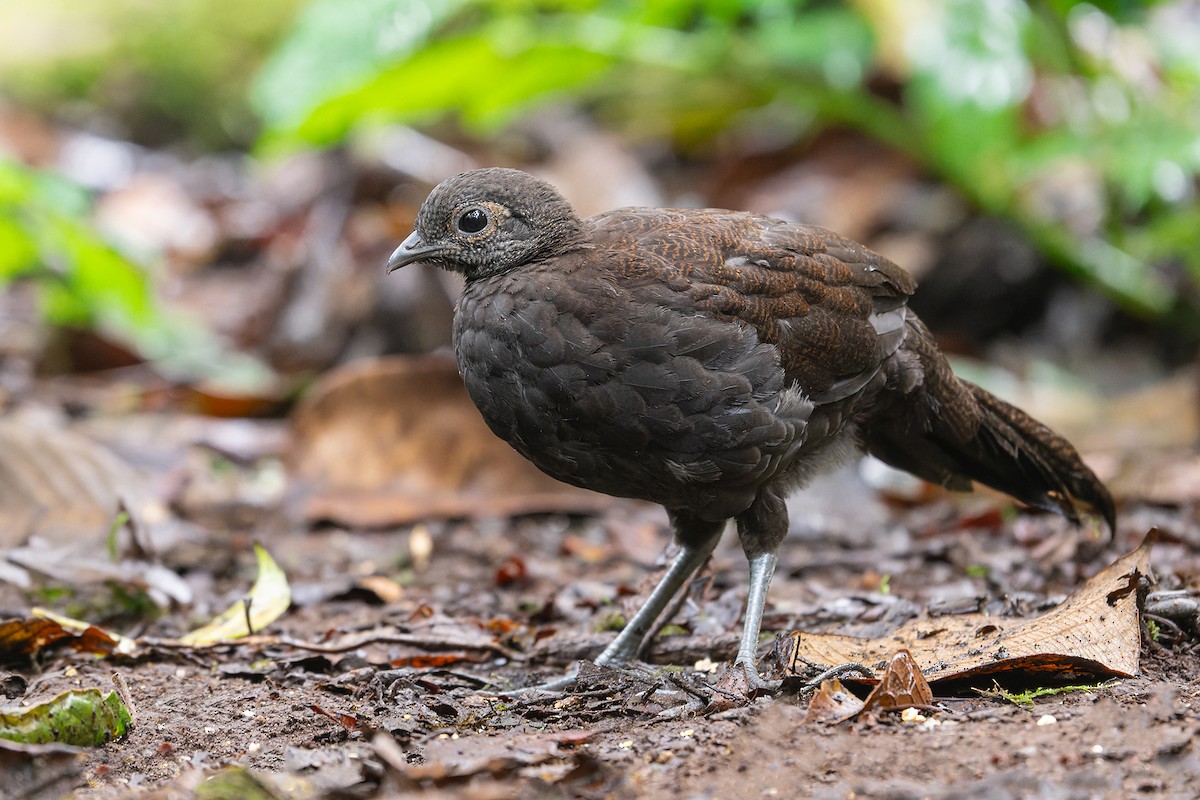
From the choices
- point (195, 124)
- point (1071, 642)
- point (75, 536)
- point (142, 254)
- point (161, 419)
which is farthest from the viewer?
point (195, 124)

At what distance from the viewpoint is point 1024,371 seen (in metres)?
8.22

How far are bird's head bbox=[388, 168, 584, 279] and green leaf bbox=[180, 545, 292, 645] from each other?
4.26ft

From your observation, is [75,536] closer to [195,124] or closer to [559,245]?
[559,245]

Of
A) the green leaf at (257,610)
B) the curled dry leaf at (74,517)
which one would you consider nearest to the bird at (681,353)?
the green leaf at (257,610)

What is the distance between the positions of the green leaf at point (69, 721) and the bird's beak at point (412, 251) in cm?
160

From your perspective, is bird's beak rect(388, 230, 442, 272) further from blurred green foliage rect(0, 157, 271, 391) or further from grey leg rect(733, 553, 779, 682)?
blurred green foliage rect(0, 157, 271, 391)

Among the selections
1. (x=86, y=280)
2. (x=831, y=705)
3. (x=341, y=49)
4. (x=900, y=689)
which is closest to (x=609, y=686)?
(x=831, y=705)

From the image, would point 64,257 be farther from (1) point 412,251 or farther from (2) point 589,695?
(2) point 589,695

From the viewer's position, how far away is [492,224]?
4.00 m

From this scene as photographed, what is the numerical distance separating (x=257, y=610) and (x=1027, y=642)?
2610 mm

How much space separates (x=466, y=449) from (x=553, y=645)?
1.87 metres

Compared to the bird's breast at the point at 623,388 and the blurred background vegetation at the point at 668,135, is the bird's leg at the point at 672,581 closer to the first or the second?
the bird's breast at the point at 623,388

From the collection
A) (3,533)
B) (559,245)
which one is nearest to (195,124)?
(3,533)

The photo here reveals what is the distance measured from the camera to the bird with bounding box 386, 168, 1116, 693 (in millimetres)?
3662
